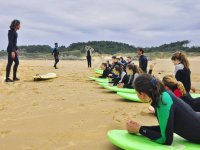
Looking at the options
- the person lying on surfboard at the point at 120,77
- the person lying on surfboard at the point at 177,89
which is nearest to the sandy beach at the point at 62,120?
Answer: the person lying on surfboard at the point at 177,89

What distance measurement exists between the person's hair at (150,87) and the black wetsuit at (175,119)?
0.06 m

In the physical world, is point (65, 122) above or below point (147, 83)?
below

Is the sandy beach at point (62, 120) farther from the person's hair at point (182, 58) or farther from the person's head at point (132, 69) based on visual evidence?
the person's hair at point (182, 58)

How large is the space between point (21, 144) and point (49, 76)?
1028cm

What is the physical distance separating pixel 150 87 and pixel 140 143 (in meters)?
0.70

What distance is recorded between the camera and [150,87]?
4059mm

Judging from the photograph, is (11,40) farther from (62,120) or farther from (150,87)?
(150,87)

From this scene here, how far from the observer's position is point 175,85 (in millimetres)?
5941

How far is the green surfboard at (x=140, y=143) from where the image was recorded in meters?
4.15

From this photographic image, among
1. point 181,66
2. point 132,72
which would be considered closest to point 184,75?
point 181,66

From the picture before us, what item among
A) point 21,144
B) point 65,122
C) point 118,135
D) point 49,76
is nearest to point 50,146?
point 21,144

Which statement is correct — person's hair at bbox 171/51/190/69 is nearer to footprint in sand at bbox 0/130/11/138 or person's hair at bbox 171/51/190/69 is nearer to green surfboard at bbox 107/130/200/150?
green surfboard at bbox 107/130/200/150

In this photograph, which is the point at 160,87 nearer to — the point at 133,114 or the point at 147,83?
the point at 147,83

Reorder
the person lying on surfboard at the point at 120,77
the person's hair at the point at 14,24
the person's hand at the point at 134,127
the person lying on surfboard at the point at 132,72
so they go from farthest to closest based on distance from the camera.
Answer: the person's hair at the point at 14,24, the person lying on surfboard at the point at 120,77, the person lying on surfboard at the point at 132,72, the person's hand at the point at 134,127
